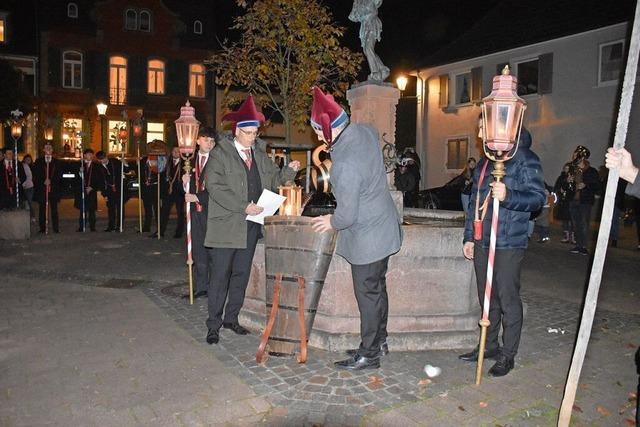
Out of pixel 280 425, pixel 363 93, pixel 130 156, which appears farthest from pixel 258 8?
pixel 130 156

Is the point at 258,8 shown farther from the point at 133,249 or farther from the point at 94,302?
the point at 94,302

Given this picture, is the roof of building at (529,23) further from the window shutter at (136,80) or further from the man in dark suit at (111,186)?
the window shutter at (136,80)

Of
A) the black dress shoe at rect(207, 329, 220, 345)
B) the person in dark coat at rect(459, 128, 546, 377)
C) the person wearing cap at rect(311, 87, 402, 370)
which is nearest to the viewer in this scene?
the person wearing cap at rect(311, 87, 402, 370)

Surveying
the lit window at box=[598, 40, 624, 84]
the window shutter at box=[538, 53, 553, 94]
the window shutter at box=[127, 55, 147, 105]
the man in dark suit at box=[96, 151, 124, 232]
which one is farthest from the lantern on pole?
the window shutter at box=[127, 55, 147, 105]

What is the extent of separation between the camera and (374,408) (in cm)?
396

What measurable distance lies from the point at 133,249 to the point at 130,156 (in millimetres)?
24190

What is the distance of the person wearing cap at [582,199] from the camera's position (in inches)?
455

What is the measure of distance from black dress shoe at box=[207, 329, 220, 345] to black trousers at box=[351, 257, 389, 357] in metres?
1.41

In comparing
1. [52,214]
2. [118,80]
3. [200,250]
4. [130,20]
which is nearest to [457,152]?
[52,214]

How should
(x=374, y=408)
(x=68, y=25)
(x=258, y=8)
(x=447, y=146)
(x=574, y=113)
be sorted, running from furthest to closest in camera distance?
1. (x=68, y=25)
2. (x=447, y=146)
3. (x=574, y=113)
4. (x=258, y=8)
5. (x=374, y=408)

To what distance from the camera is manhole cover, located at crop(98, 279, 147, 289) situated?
7716 mm

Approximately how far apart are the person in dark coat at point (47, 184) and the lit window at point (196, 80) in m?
21.8

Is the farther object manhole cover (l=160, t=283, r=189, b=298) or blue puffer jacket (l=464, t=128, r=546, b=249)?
manhole cover (l=160, t=283, r=189, b=298)

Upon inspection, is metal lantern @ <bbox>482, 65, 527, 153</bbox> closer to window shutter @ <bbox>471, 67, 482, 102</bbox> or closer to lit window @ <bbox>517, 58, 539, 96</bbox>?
lit window @ <bbox>517, 58, 539, 96</bbox>
